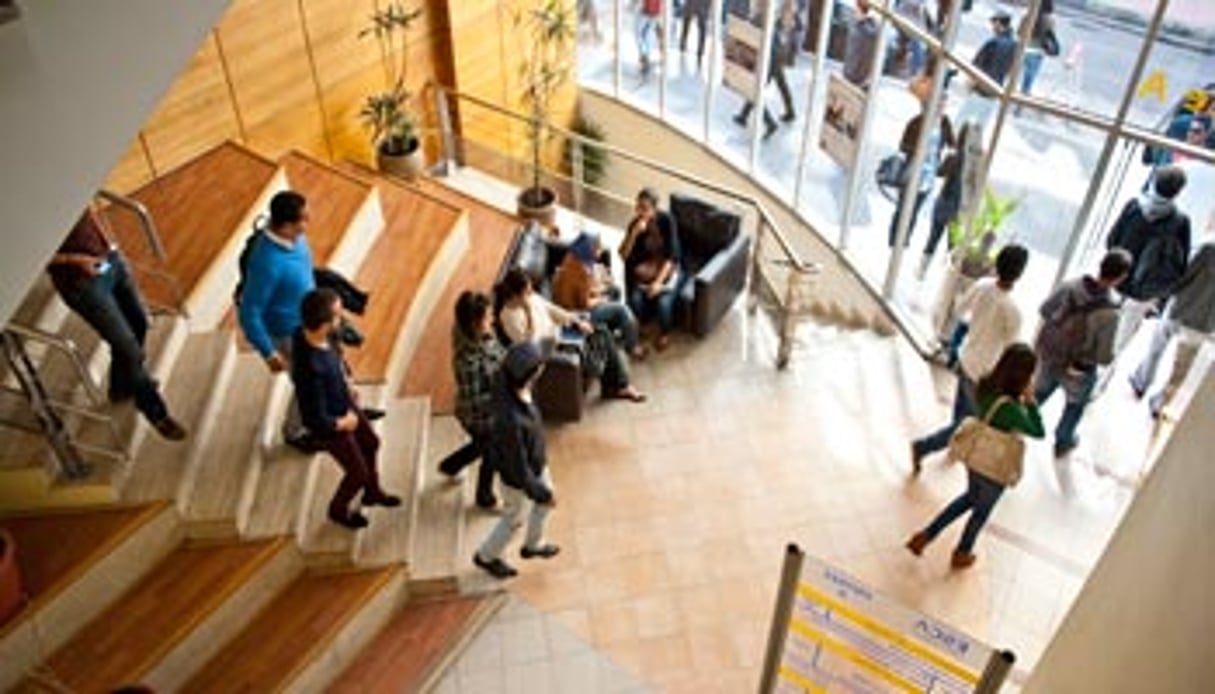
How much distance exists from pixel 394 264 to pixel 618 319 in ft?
5.57

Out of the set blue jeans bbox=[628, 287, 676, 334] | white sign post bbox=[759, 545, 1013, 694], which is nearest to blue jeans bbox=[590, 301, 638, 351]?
blue jeans bbox=[628, 287, 676, 334]

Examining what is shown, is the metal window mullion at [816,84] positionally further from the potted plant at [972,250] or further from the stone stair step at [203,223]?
the stone stair step at [203,223]

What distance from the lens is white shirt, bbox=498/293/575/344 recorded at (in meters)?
5.01

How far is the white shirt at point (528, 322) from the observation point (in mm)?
5012

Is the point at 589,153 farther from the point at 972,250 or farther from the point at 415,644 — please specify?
the point at 415,644

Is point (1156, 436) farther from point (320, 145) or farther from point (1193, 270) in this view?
point (320, 145)

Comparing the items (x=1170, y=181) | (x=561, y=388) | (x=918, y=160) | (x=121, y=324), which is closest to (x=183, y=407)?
(x=121, y=324)

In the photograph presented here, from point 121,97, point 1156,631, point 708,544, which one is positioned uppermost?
point 121,97

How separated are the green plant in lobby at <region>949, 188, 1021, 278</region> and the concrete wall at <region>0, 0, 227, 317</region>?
221 inches

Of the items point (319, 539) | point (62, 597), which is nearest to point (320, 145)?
point (319, 539)

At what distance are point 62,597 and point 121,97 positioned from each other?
2831 mm

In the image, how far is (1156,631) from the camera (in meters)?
2.02

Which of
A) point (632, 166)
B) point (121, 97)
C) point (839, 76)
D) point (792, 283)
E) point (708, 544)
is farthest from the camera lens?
point (632, 166)

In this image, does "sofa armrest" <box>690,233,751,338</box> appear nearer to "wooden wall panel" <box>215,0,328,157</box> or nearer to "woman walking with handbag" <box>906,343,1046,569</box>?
"woman walking with handbag" <box>906,343,1046,569</box>
